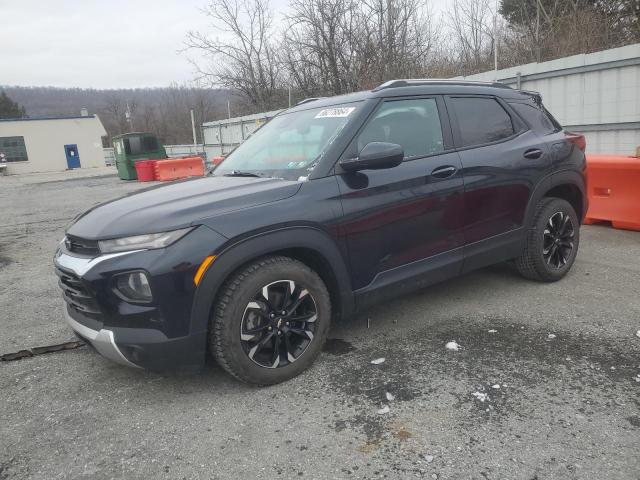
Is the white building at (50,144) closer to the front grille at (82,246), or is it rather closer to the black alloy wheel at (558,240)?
the front grille at (82,246)

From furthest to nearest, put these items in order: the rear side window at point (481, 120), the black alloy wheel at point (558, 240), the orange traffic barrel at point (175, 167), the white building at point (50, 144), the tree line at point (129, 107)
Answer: the tree line at point (129, 107) < the white building at point (50, 144) < the orange traffic barrel at point (175, 167) < the black alloy wheel at point (558, 240) < the rear side window at point (481, 120)

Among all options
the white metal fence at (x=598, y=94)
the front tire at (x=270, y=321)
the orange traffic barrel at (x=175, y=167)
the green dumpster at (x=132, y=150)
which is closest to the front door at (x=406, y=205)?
the front tire at (x=270, y=321)

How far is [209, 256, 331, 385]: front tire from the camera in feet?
9.23

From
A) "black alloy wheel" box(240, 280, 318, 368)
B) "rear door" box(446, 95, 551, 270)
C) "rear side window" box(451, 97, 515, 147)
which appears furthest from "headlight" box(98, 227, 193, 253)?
"rear side window" box(451, 97, 515, 147)

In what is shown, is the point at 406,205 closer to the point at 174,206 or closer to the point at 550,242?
the point at 174,206

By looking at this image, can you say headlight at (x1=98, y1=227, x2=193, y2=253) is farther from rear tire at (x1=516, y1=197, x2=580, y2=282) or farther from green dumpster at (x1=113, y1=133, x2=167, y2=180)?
green dumpster at (x1=113, y1=133, x2=167, y2=180)

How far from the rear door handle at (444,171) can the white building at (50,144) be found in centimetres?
4574

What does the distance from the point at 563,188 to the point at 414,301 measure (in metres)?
1.82

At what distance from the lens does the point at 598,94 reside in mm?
8594

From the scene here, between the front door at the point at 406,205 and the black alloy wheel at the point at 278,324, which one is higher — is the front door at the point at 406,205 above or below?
above

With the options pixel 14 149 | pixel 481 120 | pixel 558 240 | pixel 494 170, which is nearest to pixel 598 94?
pixel 558 240

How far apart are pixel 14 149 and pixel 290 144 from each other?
46880 mm

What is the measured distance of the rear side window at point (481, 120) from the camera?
13.0 feet

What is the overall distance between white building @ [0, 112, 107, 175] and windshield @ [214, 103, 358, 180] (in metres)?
44.5
